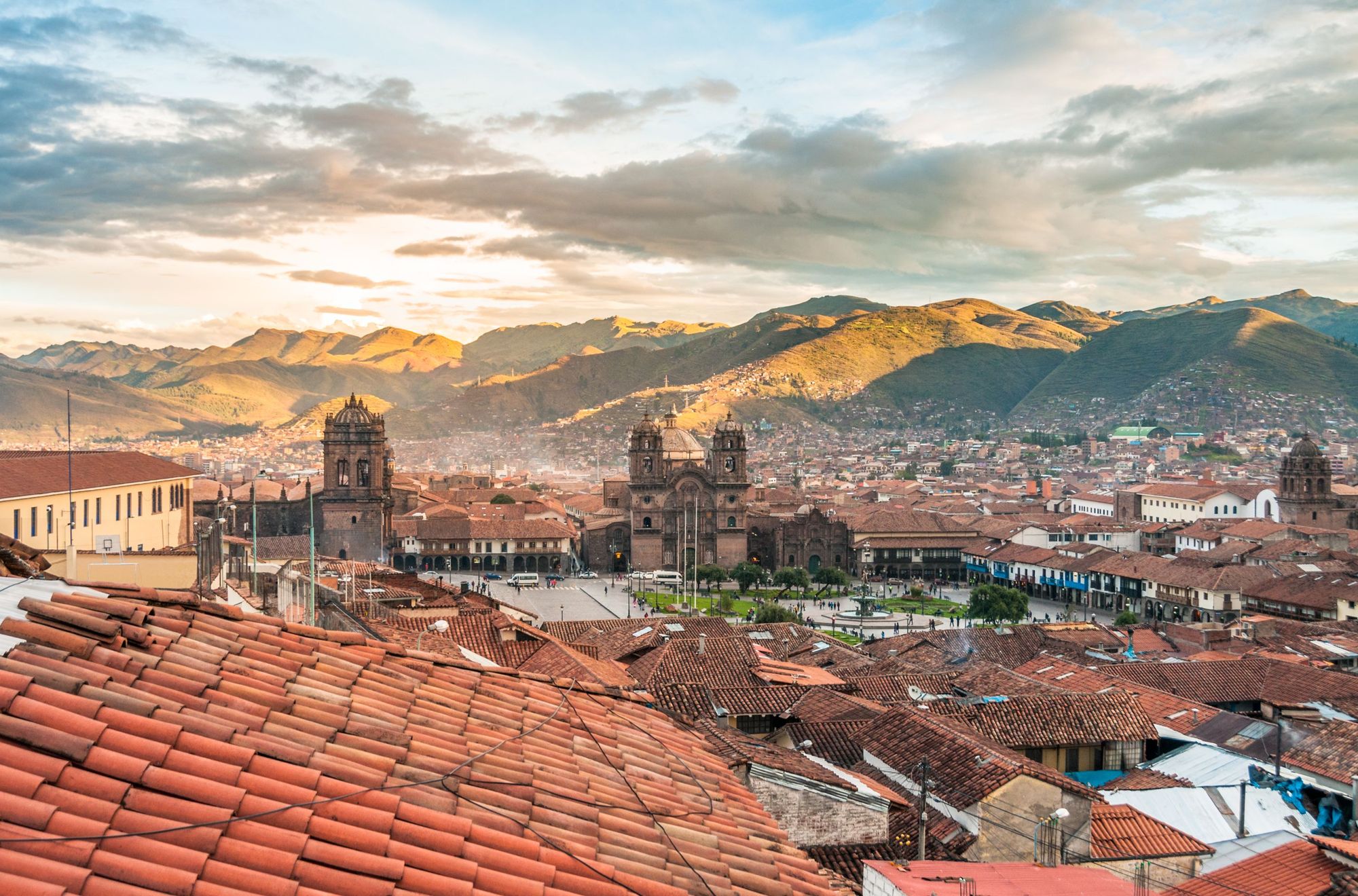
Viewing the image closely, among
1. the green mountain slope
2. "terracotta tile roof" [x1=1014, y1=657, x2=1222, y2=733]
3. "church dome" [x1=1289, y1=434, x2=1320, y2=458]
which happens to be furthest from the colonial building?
the green mountain slope

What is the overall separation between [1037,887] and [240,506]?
198 ft

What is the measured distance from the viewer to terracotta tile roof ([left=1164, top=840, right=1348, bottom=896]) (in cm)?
916

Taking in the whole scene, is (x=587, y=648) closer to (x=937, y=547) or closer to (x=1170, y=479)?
(x=937, y=547)

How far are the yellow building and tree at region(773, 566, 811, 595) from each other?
114ft

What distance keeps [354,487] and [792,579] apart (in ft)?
81.9

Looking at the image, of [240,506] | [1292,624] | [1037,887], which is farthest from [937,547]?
[1037,887]

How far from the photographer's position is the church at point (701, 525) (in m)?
69.8

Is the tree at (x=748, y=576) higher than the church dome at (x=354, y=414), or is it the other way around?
the church dome at (x=354, y=414)

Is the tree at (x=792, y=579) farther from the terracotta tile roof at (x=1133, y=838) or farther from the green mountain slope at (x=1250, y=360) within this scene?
the green mountain slope at (x=1250, y=360)

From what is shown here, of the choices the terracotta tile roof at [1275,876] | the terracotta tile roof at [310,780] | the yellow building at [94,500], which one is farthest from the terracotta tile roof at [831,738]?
the terracotta tile roof at [310,780]

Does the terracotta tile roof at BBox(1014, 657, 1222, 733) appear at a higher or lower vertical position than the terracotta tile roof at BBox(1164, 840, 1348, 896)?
lower

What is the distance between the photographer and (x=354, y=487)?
218 ft

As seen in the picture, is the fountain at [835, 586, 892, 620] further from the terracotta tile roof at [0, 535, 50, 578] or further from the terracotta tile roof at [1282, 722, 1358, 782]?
the terracotta tile roof at [0, 535, 50, 578]

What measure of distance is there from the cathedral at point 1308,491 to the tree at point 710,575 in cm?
3903
